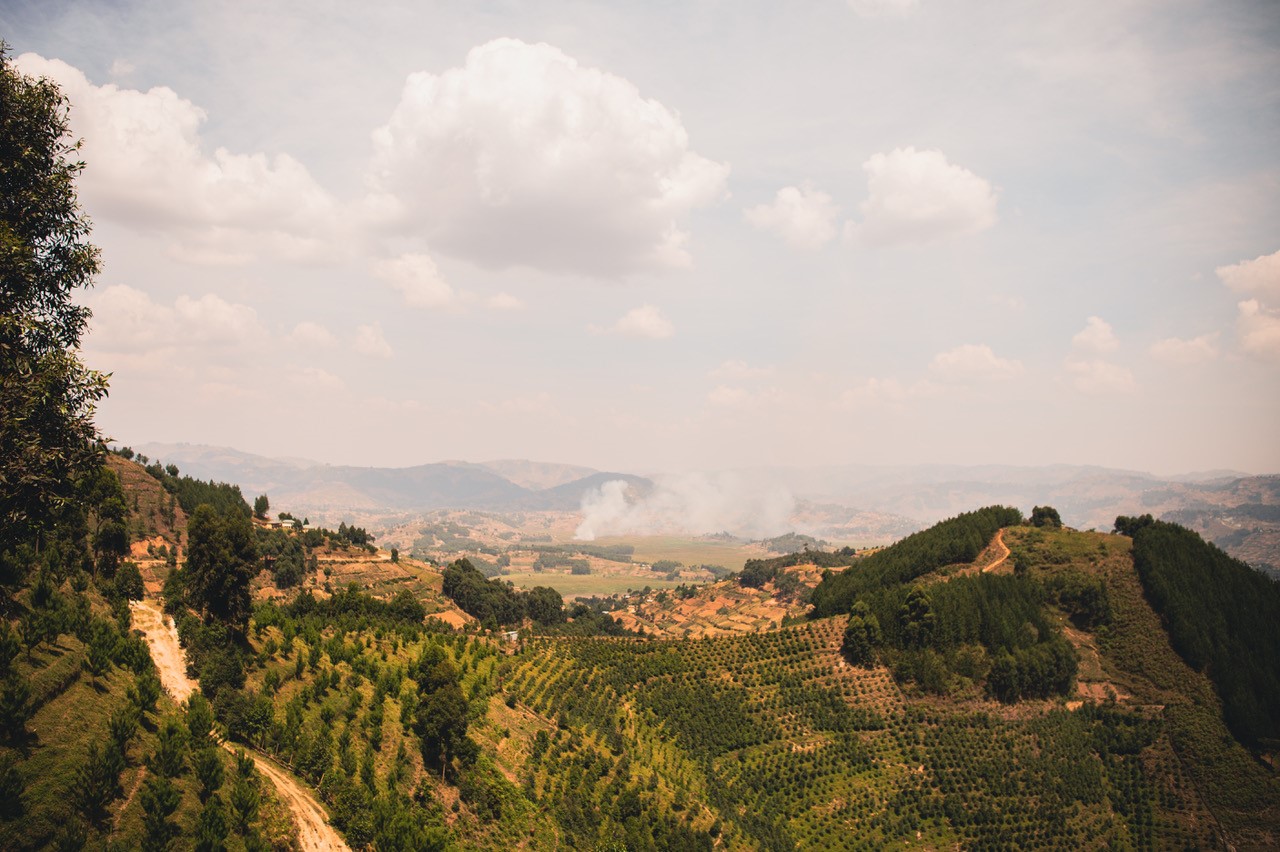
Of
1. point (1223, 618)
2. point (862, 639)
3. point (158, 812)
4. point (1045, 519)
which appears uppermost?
point (1045, 519)

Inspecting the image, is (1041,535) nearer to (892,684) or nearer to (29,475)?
(892,684)

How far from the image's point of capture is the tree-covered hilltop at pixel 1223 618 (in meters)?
72.1

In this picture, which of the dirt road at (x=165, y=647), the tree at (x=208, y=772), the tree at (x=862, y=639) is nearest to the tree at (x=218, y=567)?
the dirt road at (x=165, y=647)

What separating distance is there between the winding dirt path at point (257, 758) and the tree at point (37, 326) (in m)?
19.2

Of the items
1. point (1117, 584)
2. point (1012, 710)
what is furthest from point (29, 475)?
point (1117, 584)

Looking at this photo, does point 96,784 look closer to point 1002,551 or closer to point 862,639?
point 862,639

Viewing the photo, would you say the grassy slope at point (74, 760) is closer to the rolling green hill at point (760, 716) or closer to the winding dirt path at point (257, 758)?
the rolling green hill at point (760, 716)

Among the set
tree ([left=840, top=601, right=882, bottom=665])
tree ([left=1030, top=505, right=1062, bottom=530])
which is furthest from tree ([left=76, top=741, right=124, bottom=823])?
tree ([left=1030, top=505, right=1062, bottom=530])

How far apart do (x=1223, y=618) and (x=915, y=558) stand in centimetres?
4017

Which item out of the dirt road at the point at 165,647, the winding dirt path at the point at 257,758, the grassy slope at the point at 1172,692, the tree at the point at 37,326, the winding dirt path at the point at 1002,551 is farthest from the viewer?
the winding dirt path at the point at 1002,551

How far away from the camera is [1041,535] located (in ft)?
365

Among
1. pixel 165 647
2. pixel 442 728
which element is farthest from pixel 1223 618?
pixel 165 647

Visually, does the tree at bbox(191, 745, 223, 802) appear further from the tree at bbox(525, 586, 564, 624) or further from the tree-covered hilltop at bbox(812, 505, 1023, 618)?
the tree at bbox(525, 586, 564, 624)

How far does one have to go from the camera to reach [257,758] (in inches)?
1375
